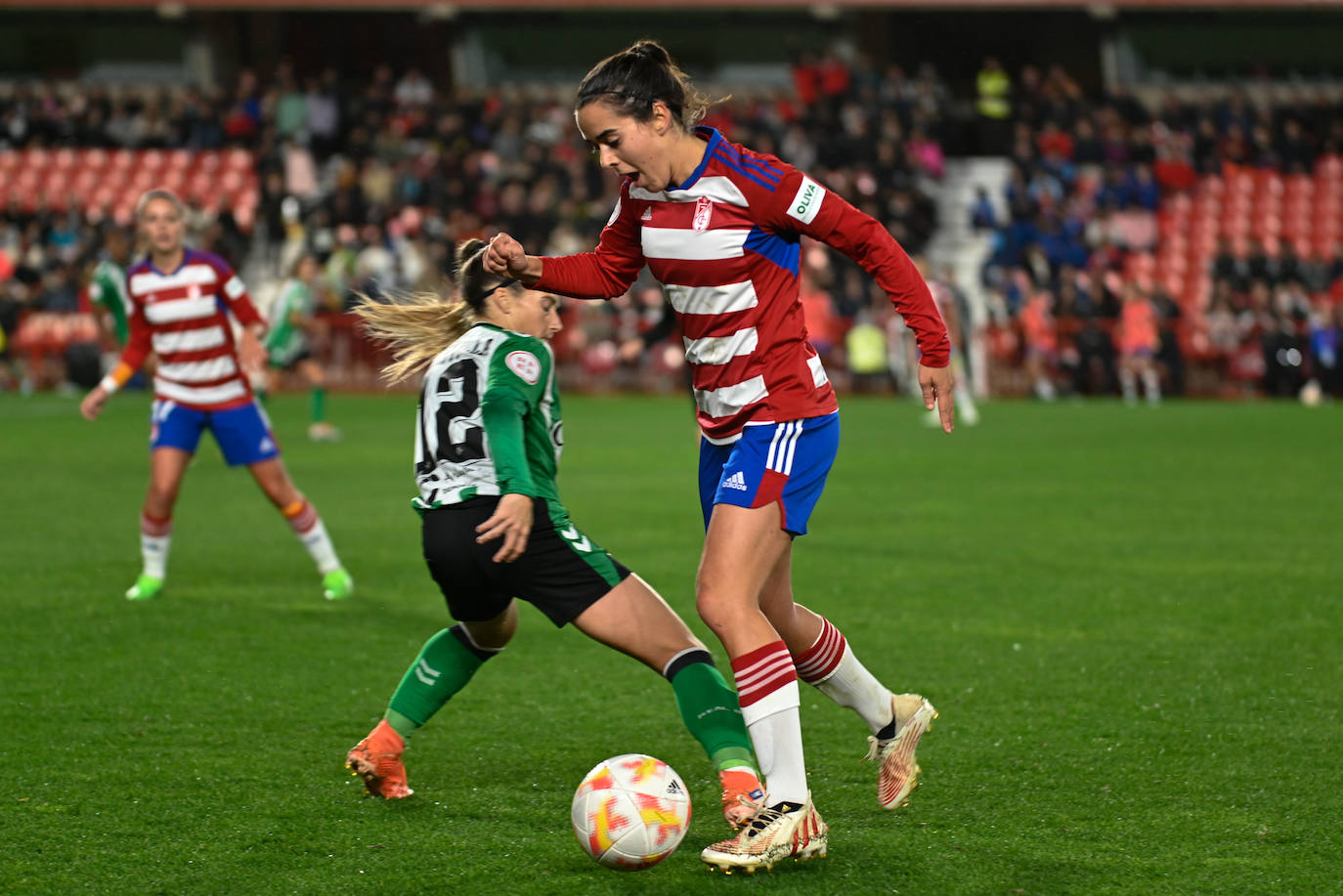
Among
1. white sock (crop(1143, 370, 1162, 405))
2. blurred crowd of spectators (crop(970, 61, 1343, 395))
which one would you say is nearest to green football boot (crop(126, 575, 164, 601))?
white sock (crop(1143, 370, 1162, 405))

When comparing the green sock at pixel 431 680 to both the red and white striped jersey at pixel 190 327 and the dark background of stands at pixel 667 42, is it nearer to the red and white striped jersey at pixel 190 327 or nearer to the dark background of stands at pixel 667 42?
the red and white striped jersey at pixel 190 327

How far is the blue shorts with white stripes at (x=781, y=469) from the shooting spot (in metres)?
4.33

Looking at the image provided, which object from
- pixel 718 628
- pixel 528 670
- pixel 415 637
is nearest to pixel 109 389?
pixel 415 637

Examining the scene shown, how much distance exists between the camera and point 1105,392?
83.2 feet

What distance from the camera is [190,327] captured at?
8.35 m

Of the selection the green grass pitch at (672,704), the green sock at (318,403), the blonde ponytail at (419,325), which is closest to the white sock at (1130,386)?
the green grass pitch at (672,704)

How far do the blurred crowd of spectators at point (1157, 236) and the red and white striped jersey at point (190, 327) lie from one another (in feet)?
60.8

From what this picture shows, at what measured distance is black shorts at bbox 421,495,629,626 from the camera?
450cm

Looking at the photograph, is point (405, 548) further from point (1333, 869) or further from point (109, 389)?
point (1333, 869)

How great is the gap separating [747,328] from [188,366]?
15.7ft

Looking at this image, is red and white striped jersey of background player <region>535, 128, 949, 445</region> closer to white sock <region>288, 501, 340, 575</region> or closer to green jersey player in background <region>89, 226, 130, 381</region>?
white sock <region>288, 501, 340, 575</region>

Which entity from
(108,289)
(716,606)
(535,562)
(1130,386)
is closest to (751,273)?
(716,606)

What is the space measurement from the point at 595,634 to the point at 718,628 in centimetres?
40

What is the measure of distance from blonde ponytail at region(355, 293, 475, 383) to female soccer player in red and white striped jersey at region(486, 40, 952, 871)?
18.6 inches
